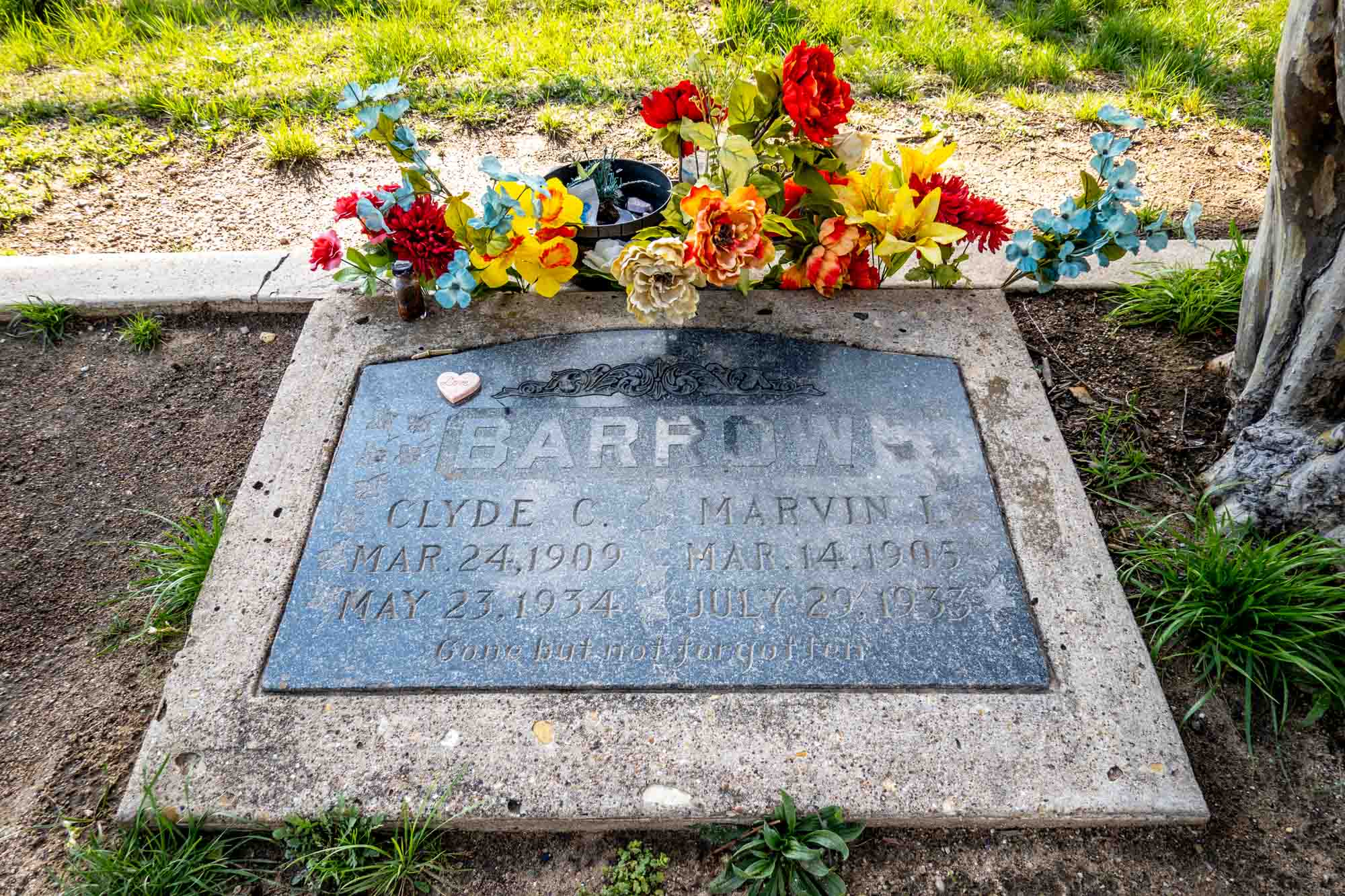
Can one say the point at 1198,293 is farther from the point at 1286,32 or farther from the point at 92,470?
the point at 92,470

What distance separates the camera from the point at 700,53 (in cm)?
242

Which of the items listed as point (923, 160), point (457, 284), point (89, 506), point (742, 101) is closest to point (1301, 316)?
point (923, 160)

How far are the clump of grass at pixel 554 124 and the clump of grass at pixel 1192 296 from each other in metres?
2.27

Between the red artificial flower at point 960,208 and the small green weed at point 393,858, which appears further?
the red artificial flower at point 960,208

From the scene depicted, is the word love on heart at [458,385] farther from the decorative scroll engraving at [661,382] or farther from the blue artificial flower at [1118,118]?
the blue artificial flower at [1118,118]

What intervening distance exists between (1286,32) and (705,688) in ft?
5.90

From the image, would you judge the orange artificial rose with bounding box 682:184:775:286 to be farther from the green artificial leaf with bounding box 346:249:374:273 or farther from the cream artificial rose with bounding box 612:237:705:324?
the green artificial leaf with bounding box 346:249:374:273

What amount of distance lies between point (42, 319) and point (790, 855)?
2689mm

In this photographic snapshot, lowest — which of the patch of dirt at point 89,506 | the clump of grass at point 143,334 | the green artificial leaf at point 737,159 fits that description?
the patch of dirt at point 89,506

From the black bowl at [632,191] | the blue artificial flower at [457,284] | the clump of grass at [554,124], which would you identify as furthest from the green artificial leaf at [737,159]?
the clump of grass at [554,124]

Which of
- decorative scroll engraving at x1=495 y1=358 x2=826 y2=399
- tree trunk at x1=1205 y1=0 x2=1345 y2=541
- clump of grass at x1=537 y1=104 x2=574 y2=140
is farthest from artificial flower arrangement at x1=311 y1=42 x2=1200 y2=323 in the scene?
clump of grass at x1=537 y1=104 x2=574 y2=140

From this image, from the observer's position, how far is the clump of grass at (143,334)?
267 cm

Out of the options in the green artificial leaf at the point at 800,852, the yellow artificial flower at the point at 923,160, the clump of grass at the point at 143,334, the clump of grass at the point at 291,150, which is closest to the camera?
the green artificial leaf at the point at 800,852

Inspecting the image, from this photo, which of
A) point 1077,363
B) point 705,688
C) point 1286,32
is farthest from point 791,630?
point 1286,32
